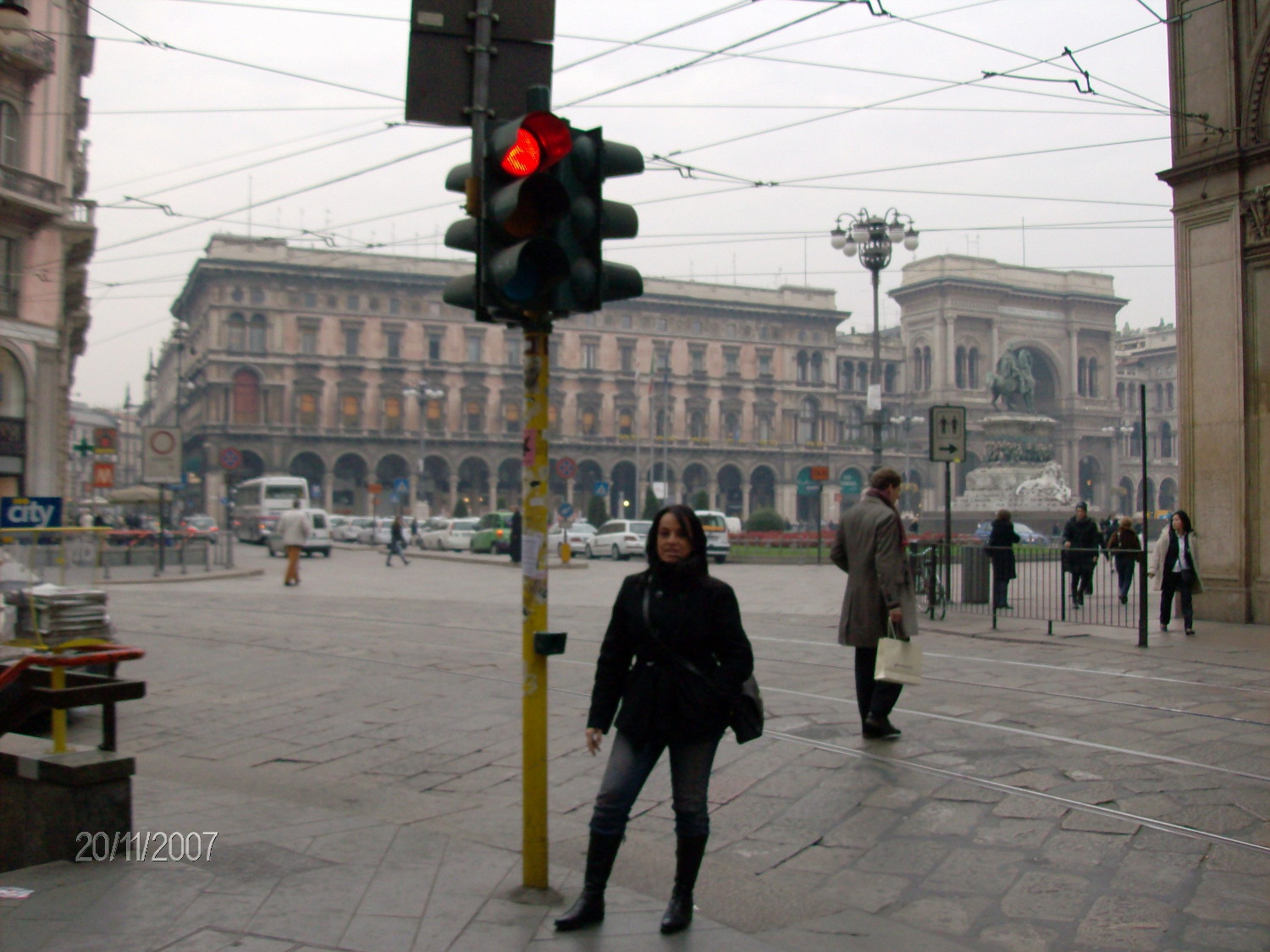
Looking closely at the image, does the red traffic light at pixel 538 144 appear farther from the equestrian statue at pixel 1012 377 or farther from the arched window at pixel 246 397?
the arched window at pixel 246 397

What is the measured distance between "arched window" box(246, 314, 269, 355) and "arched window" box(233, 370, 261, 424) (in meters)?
1.36

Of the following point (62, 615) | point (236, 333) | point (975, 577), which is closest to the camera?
point (62, 615)

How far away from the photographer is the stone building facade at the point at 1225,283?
12719mm

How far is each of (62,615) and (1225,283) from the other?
38.8 feet

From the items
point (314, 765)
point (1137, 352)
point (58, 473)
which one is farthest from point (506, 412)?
point (314, 765)

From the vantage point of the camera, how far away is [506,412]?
74750 millimetres

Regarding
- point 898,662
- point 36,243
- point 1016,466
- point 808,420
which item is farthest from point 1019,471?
point 808,420

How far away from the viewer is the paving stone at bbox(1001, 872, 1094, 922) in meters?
4.15

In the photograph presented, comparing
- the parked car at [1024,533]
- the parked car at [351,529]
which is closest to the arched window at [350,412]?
the parked car at [351,529]

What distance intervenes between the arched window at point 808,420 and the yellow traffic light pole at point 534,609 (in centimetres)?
7887

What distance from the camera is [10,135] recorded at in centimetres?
2733

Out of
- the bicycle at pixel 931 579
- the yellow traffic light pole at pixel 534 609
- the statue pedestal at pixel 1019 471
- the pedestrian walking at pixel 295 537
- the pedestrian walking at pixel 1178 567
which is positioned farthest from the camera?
the statue pedestal at pixel 1019 471

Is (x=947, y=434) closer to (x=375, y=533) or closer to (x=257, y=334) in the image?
(x=375, y=533)
